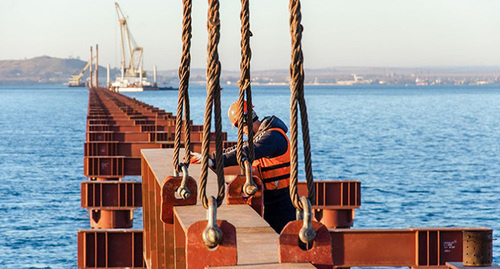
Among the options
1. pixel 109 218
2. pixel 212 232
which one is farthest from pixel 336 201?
pixel 212 232

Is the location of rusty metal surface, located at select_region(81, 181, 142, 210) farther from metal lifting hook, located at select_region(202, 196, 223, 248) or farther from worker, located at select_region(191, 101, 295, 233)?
metal lifting hook, located at select_region(202, 196, 223, 248)

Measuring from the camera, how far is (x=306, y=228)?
365 centimetres

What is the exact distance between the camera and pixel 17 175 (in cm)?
3241

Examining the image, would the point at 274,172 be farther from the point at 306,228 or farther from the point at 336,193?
the point at 336,193

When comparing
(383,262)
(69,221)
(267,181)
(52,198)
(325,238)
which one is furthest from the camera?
(52,198)

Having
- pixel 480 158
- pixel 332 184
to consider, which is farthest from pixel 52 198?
pixel 480 158

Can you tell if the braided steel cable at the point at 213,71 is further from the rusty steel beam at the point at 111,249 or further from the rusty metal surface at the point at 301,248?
the rusty steel beam at the point at 111,249

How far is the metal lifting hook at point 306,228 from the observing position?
3.62 meters

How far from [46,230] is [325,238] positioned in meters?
17.5

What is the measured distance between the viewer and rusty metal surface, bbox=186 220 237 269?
3.85m

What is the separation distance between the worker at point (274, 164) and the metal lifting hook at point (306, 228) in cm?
367

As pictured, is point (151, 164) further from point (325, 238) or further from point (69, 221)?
point (69, 221)

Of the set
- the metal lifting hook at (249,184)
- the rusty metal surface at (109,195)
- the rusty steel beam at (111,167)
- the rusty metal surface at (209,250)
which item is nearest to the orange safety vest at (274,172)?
the metal lifting hook at (249,184)

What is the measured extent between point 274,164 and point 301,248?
3941 millimetres
